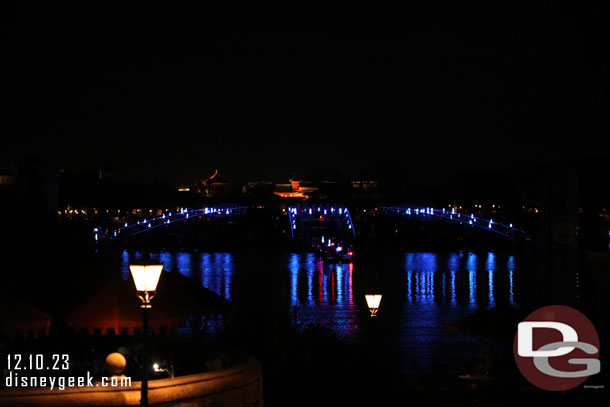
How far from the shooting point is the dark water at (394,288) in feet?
82.4

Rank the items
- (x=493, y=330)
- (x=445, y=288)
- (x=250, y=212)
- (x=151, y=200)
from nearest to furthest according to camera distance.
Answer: (x=493, y=330) < (x=445, y=288) < (x=151, y=200) < (x=250, y=212)

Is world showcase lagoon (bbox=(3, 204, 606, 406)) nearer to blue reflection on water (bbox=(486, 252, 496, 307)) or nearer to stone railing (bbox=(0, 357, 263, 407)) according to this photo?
stone railing (bbox=(0, 357, 263, 407))

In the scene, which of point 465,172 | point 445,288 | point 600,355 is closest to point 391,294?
point 445,288

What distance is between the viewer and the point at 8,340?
31.1ft

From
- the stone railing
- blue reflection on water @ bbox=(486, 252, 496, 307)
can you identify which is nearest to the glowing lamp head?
the stone railing

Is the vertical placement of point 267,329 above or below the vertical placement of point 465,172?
below

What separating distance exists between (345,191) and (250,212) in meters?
51.2

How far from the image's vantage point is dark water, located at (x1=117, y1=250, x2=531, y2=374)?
82.4 feet

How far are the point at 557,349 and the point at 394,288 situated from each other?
133 ft

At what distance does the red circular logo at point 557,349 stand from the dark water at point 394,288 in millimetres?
2532

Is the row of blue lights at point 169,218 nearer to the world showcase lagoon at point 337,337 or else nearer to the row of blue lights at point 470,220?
the world showcase lagoon at point 337,337

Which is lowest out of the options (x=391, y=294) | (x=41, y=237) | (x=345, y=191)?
(x=391, y=294)

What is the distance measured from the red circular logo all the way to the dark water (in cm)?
253

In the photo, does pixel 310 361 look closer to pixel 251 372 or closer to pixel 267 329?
pixel 267 329
